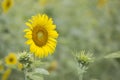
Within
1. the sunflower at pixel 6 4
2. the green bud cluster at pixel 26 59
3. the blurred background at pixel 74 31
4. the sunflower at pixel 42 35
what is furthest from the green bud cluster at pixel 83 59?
the sunflower at pixel 6 4

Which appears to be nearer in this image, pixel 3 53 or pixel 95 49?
pixel 3 53

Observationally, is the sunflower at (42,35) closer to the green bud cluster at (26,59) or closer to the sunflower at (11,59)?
the green bud cluster at (26,59)

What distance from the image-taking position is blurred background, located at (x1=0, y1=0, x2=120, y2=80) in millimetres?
4523

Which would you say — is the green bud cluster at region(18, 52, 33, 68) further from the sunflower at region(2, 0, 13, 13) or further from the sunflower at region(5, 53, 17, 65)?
the sunflower at region(2, 0, 13, 13)

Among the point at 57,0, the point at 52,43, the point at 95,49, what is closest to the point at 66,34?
the point at 95,49

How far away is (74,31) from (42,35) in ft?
10.2

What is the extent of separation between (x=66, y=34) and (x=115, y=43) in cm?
63

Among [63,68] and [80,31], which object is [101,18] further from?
[63,68]

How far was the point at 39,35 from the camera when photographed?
7.96 feet

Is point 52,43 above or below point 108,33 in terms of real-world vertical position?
below

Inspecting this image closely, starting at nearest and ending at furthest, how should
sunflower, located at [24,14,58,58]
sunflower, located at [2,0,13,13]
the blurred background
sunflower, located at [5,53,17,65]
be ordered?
sunflower, located at [24,14,58,58]
sunflower, located at [5,53,17,65]
sunflower, located at [2,0,13,13]
the blurred background

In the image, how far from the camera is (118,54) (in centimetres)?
233

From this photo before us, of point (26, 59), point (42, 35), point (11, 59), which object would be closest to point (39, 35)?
point (42, 35)

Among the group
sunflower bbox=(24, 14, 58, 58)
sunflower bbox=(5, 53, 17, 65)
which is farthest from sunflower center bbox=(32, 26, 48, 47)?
sunflower bbox=(5, 53, 17, 65)
